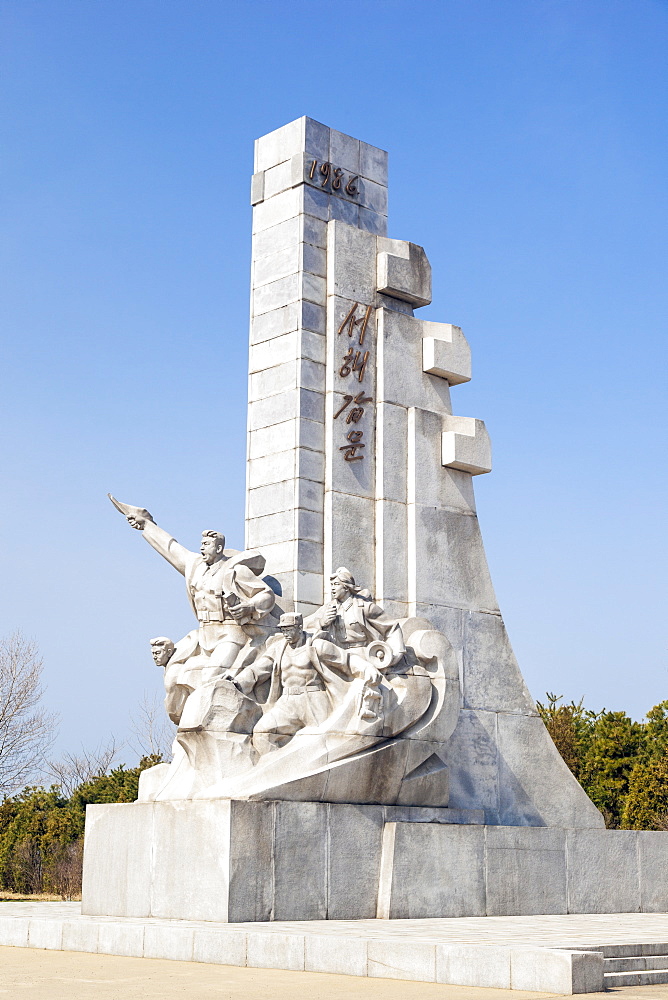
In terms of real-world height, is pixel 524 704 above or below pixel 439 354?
below

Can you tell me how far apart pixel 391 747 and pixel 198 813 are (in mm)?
1924

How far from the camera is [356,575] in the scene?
41.9ft

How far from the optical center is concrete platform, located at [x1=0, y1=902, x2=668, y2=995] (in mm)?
6898

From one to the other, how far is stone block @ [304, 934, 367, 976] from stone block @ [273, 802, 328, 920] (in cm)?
230

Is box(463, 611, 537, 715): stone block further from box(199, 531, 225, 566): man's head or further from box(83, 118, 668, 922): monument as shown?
box(199, 531, 225, 566): man's head

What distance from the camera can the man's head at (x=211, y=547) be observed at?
1209 centimetres

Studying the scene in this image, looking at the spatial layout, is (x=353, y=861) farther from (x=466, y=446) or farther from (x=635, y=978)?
(x=466, y=446)

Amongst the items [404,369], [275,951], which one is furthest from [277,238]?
[275,951]

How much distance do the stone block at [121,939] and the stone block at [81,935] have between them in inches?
2.0

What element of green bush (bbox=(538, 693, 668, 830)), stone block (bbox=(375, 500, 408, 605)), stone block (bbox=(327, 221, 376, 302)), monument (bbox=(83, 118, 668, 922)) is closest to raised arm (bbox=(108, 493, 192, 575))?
monument (bbox=(83, 118, 668, 922))

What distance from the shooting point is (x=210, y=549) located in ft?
39.7

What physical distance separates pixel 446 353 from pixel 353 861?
6016 mm


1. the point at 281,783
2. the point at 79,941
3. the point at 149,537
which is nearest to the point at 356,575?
the point at 149,537

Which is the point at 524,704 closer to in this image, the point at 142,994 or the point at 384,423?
the point at 384,423
